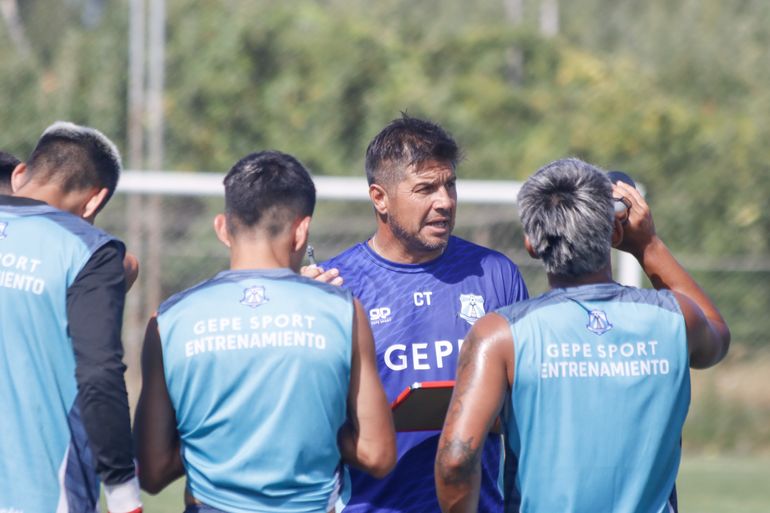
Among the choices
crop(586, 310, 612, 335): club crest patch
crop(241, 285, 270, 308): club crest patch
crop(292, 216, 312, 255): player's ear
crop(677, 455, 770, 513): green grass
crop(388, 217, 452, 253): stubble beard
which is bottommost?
crop(677, 455, 770, 513): green grass

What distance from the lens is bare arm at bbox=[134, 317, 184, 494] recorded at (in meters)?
3.25

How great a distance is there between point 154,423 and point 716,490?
638cm

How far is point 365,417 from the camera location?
10.8 feet

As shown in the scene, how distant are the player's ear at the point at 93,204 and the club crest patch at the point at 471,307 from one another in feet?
4.36

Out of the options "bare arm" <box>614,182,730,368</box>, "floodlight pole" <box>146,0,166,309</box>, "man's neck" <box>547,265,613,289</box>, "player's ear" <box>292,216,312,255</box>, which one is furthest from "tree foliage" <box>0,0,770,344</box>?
"player's ear" <box>292,216,312,255</box>

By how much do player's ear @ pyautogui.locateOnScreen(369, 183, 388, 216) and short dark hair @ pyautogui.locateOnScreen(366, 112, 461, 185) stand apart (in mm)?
23

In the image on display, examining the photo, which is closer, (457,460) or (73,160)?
(457,460)

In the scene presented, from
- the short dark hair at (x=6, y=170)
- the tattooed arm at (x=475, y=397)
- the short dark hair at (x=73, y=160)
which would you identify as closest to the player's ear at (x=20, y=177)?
the short dark hair at (x=73, y=160)

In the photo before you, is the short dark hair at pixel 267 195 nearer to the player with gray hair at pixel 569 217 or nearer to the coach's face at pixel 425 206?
the player with gray hair at pixel 569 217

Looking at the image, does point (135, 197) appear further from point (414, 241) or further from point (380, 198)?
point (414, 241)

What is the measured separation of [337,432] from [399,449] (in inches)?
33.1

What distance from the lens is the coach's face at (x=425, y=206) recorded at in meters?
4.22

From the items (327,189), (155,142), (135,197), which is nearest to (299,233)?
(327,189)

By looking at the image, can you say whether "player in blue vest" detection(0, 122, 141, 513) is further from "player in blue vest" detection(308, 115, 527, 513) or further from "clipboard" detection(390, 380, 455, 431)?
"player in blue vest" detection(308, 115, 527, 513)
